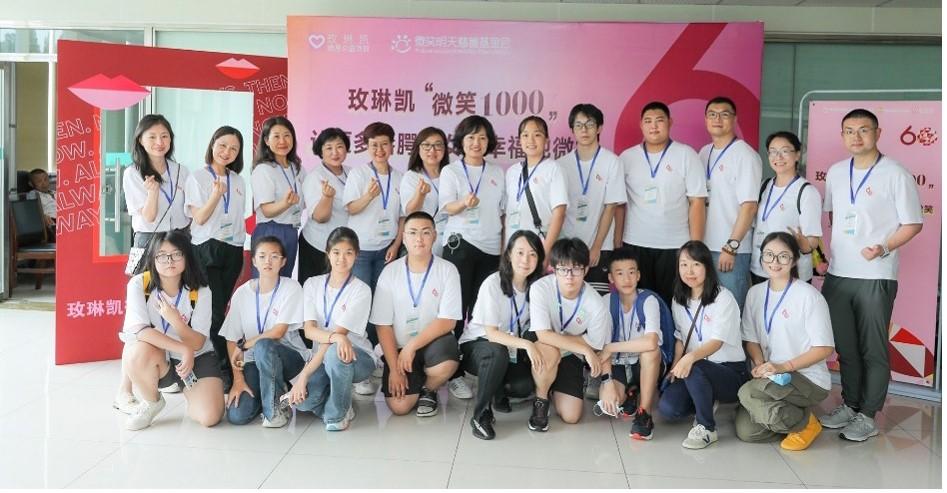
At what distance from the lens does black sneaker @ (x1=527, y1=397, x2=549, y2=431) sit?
3.44 meters

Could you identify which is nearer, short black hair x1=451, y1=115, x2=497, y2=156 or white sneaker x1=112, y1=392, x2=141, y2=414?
white sneaker x1=112, y1=392, x2=141, y2=414

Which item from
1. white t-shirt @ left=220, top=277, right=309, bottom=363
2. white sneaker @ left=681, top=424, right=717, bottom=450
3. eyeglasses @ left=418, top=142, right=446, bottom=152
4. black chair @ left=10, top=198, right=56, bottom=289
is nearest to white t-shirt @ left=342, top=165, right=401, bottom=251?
eyeglasses @ left=418, top=142, right=446, bottom=152

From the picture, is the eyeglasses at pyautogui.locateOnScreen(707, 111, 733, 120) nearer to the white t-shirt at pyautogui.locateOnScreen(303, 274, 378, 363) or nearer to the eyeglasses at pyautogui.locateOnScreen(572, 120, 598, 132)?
the eyeglasses at pyautogui.locateOnScreen(572, 120, 598, 132)

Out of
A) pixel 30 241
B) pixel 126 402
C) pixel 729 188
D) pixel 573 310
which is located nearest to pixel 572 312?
pixel 573 310

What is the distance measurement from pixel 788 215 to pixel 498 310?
4.86 feet

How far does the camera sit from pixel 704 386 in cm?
335

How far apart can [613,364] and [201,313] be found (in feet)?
6.11

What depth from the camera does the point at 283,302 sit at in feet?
11.6

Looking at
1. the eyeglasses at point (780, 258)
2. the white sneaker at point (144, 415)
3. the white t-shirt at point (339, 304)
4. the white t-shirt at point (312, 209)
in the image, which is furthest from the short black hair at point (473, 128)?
the white sneaker at point (144, 415)

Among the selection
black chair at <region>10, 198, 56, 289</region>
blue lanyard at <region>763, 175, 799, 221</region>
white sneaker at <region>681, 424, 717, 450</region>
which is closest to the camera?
white sneaker at <region>681, 424, 717, 450</region>

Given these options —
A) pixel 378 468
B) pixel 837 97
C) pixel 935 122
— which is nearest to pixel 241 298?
pixel 378 468

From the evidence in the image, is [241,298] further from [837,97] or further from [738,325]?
[837,97]

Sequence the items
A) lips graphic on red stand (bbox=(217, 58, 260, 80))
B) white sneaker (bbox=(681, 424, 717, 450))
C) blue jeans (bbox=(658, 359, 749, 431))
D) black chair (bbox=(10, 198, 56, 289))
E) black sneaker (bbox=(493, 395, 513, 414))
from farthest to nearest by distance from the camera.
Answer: black chair (bbox=(10, 198, 56, 289))
lips graphic on red stand (bbox=(217, 58, 260, 80))
black sneaker (bbox=(493, 395, 513, 414))
blue jeans (bbox=(658, 359, 749, 431))
white sneaker (bbox=(681, 424, 717, 450))

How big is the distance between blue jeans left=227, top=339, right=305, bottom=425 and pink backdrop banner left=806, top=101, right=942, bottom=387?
3100 mm
